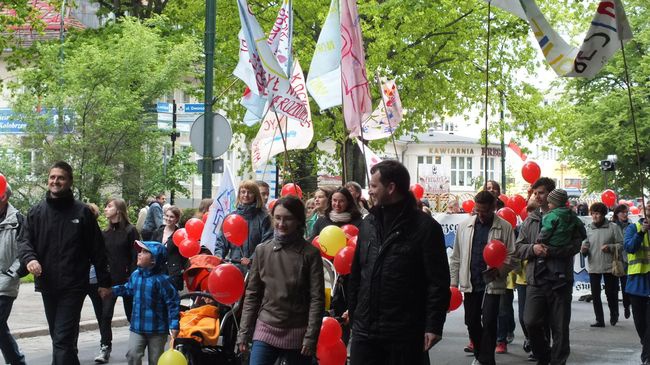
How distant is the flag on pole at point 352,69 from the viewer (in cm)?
1273

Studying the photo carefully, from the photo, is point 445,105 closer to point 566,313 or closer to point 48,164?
point 48,164

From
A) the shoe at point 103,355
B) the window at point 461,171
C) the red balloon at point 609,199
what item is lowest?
the shoe at point 103,355

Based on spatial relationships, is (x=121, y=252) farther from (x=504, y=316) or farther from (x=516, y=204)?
(x=516, y=204)

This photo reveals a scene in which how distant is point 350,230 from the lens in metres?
10.4

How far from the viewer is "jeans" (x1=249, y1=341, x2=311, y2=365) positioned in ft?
24.7

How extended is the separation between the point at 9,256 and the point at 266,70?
3.54 meters

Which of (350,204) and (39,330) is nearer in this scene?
(350,204)

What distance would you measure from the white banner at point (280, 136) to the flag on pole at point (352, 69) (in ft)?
8.64

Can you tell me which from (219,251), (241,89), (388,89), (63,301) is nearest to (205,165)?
(388,89)

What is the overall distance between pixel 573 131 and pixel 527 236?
43596 mm

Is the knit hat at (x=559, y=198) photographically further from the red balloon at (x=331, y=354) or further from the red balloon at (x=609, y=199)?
the red balloon at (x=609, y=199)

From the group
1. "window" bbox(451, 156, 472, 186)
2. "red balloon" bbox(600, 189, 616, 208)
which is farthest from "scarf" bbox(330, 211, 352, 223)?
"window" bbox(451, 156, 472, 186)

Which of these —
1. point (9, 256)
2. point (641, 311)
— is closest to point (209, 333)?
point (9, 256)

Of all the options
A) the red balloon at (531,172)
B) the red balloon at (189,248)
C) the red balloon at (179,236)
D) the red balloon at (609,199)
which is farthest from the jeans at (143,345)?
the red balloon at (609,199)
